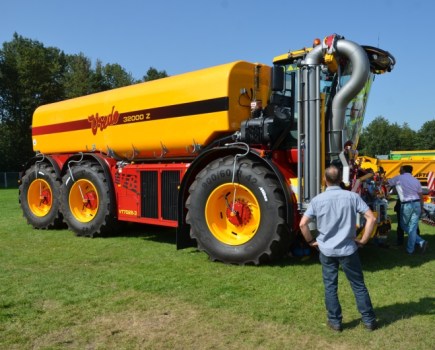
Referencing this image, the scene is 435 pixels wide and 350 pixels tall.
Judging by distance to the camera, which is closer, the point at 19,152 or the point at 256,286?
Answer: the point at 256,286

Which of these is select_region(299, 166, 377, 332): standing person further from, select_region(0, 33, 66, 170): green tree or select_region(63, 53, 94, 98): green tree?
select_region(63, 53, 94, 98): green tree

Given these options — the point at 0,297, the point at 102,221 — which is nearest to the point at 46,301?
the point at 0,297

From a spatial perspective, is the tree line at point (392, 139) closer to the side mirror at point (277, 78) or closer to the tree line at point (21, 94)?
the tree line at point (21, 94)

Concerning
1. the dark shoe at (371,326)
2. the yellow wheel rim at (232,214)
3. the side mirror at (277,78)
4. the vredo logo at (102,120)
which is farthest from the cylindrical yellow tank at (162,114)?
the dark shoe at (371,326)

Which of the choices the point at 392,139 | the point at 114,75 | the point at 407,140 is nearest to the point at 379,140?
the point at 392,139

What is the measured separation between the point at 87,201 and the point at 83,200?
0.32 feet

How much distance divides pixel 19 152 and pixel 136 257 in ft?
118

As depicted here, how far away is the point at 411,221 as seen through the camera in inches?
298

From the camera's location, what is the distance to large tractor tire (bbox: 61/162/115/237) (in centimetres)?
877

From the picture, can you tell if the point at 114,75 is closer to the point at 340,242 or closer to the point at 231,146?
the point at 231,146

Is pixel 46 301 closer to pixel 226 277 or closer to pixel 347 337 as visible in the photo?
pixel 226 277

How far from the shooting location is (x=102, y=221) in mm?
8797

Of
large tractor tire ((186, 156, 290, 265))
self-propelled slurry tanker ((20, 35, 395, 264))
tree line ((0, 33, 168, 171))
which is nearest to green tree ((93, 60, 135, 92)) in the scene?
tree line ((0, 33, 168, 171))

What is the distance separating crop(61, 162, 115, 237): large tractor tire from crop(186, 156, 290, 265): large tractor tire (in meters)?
2.50
